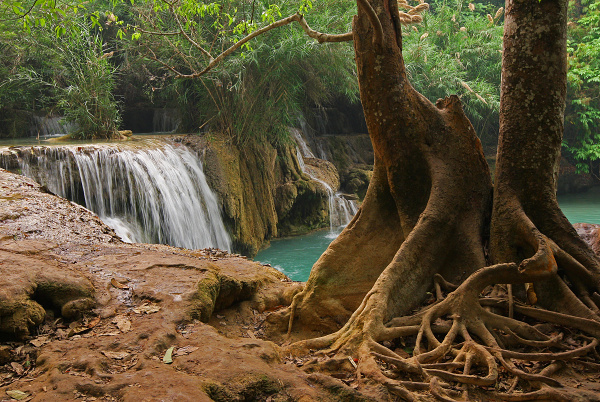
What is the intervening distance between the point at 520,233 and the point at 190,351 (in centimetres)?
248

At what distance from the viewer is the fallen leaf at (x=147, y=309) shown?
3.23 m

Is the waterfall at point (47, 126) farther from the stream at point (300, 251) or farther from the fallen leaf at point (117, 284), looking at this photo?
the fallen leaf at point (117, 284)

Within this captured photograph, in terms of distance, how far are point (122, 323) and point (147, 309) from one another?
0.86 ft

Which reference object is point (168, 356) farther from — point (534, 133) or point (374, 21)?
point (534, 133)

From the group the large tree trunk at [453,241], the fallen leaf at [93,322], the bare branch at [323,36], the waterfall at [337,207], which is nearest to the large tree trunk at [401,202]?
the large tree trunk at [453,241]

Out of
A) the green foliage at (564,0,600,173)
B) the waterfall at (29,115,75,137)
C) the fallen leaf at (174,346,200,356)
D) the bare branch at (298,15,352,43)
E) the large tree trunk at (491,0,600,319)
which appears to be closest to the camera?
the fallen leaf at (174,346,200,356)

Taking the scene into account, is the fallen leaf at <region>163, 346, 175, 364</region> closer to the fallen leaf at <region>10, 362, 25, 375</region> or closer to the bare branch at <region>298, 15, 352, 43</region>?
the fallen leaf at <region>10, 362, 25, 375</region>

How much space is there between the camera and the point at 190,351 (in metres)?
2.73

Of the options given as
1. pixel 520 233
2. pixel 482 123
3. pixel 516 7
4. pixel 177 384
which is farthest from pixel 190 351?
pixel 482 123

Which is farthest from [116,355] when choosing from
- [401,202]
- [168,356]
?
[401,202]

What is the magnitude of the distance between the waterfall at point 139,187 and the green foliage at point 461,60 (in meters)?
9.76

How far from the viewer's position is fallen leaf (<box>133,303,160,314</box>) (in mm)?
3229

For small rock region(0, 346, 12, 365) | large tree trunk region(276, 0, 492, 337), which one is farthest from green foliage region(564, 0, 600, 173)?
small rock region(0, 346, 12, 365)

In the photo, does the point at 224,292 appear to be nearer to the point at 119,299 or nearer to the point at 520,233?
the point at 119,299
